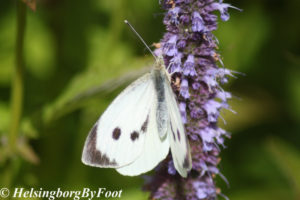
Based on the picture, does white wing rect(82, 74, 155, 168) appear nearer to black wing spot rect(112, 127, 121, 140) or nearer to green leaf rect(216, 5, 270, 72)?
black wing spot rect(112, 127, 121, 140)

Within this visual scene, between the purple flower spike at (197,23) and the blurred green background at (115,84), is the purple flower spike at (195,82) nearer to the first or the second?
the purple flower spike at (197,23)

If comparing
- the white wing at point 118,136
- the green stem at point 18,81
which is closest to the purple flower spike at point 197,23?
the white wing at point 118,136

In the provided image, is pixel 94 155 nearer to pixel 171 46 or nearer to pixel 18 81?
pixel 171 46

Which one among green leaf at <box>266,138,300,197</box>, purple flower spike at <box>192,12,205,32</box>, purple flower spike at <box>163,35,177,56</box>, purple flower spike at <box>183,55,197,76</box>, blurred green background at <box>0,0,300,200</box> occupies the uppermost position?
purple flower spike at <box>192,12,205,32</box>

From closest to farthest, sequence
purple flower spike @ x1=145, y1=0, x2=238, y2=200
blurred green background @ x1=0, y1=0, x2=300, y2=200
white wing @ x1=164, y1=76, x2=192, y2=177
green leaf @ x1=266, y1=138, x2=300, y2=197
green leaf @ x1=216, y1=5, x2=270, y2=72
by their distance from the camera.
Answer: white wing @ x1=164, y1=76, x2=192, y2=177, purple flower spike @ x1=145, y1=0, x2=238, y2=200, blurred green background @ x1=0, y1=0, x2=300, y2=200, green leaf @ x1=266, y1=138, x2=300, y2=197, green leaf @ x1=216, y1=5, x2=270, y2=72

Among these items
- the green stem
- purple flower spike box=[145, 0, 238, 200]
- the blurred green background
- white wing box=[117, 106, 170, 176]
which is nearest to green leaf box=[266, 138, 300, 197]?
the blurred green background

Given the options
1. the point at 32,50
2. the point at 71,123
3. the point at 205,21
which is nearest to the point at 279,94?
the point at 71,123
